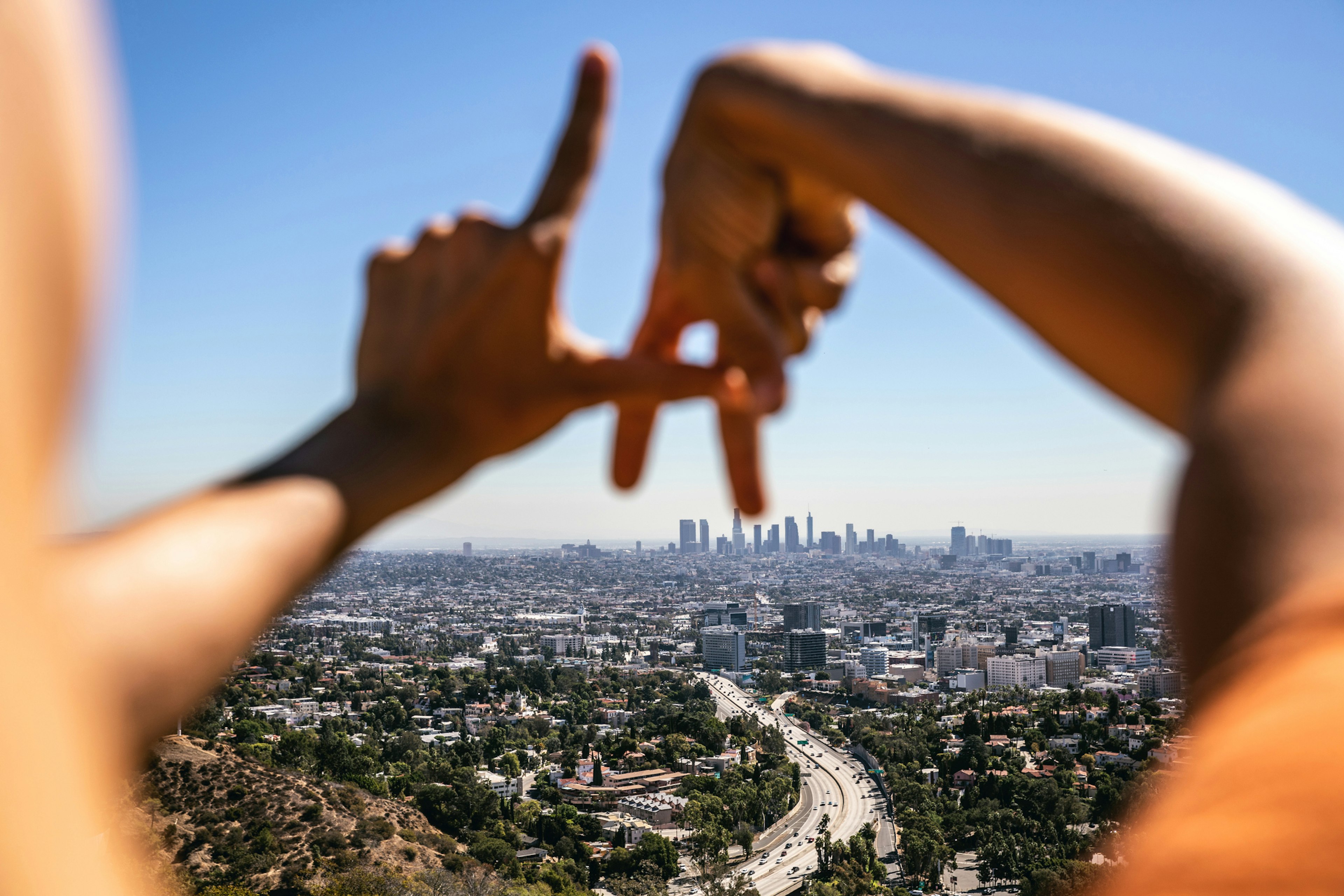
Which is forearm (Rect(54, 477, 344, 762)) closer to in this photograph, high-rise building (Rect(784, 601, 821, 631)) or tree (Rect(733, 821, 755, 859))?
tree (Rect(733, 821, 755, 859))

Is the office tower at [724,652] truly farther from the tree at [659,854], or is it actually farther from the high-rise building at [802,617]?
the tree at [659,854]

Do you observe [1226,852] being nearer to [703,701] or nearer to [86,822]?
[86,822]

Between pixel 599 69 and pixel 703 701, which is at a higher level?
pixel 599 69

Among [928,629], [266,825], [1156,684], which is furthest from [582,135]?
[928,629]

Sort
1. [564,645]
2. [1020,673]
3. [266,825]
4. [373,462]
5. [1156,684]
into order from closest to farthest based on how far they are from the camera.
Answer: [373,462], [266,825], [1156,684], [1020,673], [564,645]

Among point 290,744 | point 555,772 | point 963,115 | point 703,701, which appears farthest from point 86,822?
point 703,701

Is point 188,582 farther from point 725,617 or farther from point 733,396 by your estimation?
point 725,617

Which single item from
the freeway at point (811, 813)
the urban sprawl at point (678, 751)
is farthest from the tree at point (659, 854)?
the freeway at point (811, 813)

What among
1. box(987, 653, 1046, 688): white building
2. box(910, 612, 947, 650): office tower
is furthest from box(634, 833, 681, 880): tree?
box(910, 612, 947, 650): office tower
